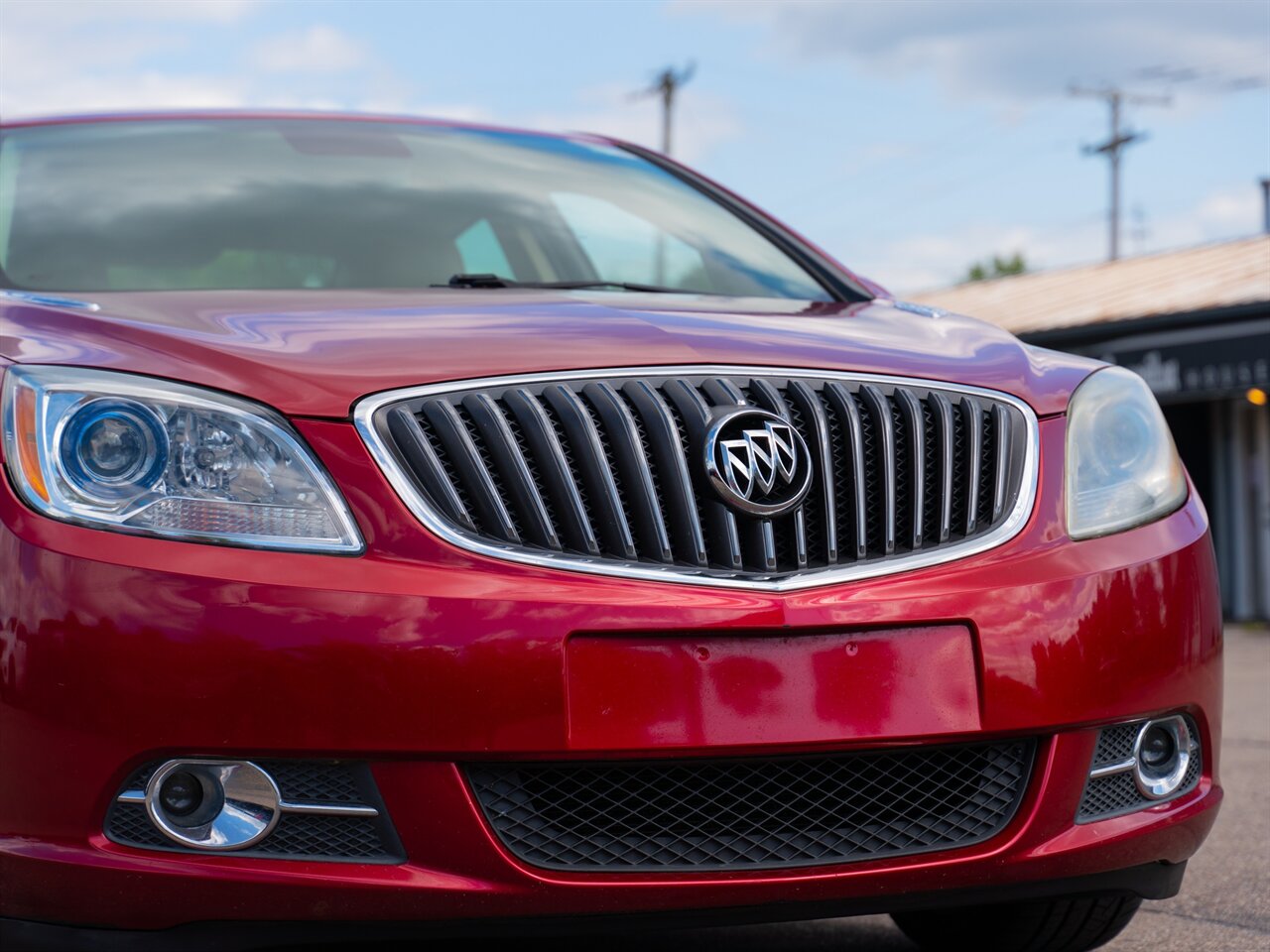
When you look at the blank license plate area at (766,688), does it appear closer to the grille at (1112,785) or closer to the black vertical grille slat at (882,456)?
the black vertical grille slat at (882,456)

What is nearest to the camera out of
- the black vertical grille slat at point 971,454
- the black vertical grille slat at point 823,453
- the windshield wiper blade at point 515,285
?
the black vertical grille slat at point 823,453

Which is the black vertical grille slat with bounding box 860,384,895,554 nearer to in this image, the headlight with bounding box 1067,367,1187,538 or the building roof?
the headlight with bounding box 1067,367,1187,538

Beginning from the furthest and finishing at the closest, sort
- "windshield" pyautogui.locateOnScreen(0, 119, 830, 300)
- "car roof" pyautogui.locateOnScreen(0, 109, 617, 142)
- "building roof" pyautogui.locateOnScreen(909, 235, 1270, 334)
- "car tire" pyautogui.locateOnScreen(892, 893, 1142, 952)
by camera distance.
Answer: "building roof" pyautogui.locateOnScreen(909, 235, 1270, 334)
"car roof" pyautogui.locateOnScreen(0, 109, 617, 142)
"windshield" pyautogui.locateOnScreen(0, 119, 830, 300)
"car tire" pyautogui.locateOnScreen(892, 893, 1142, 952)

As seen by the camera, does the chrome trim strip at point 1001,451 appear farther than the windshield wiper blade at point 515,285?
No

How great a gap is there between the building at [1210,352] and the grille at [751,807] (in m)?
13.7

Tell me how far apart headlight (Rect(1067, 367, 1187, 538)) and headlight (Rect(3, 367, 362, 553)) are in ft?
3.46

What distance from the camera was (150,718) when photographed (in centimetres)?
201

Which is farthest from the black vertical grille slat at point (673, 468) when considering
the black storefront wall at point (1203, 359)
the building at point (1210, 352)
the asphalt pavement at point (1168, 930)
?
the black storefront wall at point (1203, 359)

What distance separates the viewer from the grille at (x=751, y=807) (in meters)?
2.12

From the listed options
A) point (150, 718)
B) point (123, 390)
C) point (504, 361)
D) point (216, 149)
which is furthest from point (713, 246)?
point (150, 718)

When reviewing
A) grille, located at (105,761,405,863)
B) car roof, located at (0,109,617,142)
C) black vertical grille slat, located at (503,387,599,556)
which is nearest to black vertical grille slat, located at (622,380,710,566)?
black vertical grille slat, located at (503,387,599,556)

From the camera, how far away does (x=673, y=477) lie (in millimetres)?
2182

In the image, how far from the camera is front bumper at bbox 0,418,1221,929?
201cm

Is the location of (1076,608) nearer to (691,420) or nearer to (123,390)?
(691,420)
